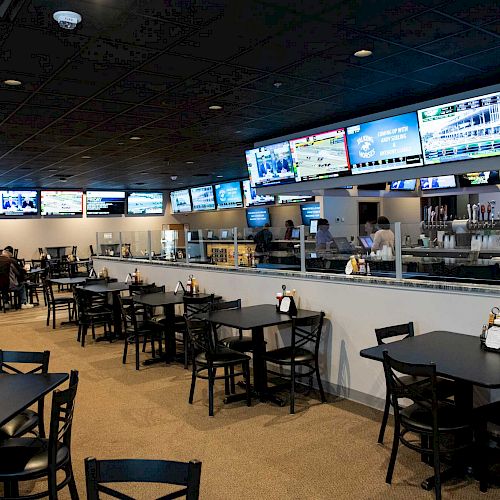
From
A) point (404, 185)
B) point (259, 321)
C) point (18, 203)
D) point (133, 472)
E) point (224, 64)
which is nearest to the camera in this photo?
A: point (133, 472)

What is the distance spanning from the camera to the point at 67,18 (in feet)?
8.86

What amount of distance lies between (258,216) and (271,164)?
18.5 feet

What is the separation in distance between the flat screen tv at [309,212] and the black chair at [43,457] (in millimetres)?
8336

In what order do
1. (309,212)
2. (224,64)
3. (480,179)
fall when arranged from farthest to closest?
(309,212) < (480,179) < (224,64)

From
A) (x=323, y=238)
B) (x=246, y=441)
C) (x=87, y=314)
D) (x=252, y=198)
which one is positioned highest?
(x=252, y=198)

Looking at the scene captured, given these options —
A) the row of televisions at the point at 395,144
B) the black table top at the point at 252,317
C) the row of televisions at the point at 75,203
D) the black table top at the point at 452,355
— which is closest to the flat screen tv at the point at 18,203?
the row of televisions at the point at 75,203

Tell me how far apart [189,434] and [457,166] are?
320cm

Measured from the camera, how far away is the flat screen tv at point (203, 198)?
12.3m

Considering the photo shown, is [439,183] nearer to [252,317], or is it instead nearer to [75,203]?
[252,317]

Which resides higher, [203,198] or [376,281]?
[203,198]

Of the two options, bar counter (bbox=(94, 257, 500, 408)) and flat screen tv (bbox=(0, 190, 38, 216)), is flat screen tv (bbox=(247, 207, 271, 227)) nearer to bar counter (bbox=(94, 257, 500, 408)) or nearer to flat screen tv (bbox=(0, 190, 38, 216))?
flat screen tv (bbox=(0, 190, 38, 216))

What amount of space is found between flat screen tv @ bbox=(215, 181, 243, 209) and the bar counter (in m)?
6.08

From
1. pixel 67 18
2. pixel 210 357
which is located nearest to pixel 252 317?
pixel 210 357

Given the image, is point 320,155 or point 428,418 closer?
Answer: point 428,418
